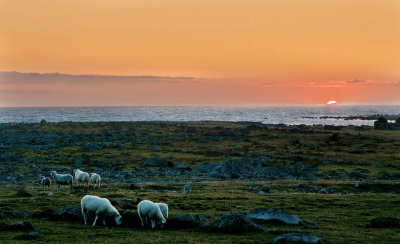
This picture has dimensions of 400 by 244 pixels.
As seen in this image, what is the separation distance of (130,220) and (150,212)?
68.3 inches

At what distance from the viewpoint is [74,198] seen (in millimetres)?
33219

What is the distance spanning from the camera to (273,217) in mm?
Result: 24453

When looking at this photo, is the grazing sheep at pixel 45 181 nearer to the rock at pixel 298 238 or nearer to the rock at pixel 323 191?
the rock at pixel 323 191

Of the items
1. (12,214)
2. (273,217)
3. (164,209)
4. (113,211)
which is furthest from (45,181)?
(273,217)

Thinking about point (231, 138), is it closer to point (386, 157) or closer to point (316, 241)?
point (386, 157)

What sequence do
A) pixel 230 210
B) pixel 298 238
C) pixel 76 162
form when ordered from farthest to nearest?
pixel 76 162, pixel 230 210, pixel 298 238

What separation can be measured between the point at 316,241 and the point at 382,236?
490 centimetres

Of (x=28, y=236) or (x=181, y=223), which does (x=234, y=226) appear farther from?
(x=28, y=236)

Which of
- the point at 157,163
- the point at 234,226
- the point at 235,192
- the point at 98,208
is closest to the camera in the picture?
the point at 234,226

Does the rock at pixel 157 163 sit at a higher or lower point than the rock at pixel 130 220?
lower

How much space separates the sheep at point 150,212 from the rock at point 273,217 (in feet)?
19.0

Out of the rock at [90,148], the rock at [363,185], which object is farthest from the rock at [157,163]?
the rock at [363,185]

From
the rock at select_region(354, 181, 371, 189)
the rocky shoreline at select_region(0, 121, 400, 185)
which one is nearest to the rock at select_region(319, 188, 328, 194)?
the rock at select_region(354, 181, 371, 189)

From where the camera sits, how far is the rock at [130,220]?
22.9 m
